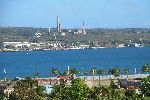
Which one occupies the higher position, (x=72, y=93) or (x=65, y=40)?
(x=72, y=93)

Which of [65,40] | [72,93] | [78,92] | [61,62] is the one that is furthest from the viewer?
[65,40]

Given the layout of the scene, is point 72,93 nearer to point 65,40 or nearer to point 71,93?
point 71,93

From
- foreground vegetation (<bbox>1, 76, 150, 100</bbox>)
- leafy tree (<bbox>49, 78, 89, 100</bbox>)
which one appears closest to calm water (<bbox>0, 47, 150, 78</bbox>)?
foreground vegetation (<bbox>1, 76, 150, 100</bbox>)

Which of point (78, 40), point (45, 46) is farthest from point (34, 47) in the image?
point (78, 40)

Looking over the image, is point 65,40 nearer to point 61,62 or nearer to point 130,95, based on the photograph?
point 61,62

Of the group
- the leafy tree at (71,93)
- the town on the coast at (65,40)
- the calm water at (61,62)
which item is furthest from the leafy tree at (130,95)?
the town on the coast at (65,40)

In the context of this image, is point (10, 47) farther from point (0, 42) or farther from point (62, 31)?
point (62, 31)

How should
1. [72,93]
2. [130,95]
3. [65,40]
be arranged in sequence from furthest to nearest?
[65,40] → [130,95] → [72,93]

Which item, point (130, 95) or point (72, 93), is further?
point (130, 95)

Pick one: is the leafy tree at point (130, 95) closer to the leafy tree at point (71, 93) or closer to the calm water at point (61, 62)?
the leafy tree at point (71, 93)

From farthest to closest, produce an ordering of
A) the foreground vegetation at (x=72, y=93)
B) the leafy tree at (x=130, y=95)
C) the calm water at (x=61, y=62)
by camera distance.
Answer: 1. the calm water at (x=61, y=62)
2. the leafy tree at (x=130, y=95)
3. the foreground vegetation at (x=72, y=93)

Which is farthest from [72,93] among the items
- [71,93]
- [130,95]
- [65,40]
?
[65,40]

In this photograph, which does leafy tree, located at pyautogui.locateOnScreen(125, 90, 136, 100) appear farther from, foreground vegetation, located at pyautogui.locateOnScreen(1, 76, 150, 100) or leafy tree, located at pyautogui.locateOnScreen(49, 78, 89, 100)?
leafy tree, located at pyautogui.locateOnScreen(49, 78, 89, 100)

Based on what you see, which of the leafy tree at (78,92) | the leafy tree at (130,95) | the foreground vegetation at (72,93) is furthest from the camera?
the leafy tree at (130,95)
